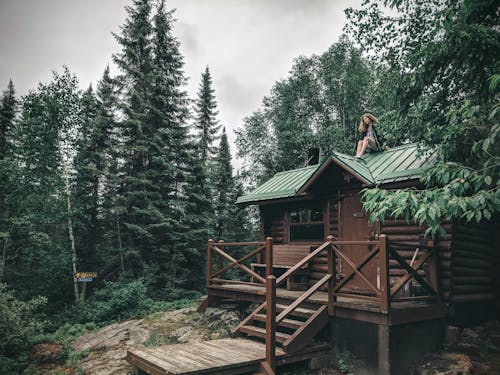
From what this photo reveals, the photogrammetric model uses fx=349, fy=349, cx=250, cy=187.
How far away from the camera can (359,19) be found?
1198cm

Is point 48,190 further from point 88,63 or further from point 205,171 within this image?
point 88,63

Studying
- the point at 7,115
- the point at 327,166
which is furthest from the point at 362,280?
the point at 7,115

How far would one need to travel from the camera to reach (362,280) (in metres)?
7.82

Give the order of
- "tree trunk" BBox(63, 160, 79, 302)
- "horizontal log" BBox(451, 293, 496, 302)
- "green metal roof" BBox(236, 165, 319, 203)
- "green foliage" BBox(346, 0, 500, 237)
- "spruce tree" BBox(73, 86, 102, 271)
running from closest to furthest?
"green foliage" BBox(346, 0, 500, 237), "horizontal log" BBox(451, 293, 496, 302), "green metal roof" BBox(236, 165, 319, 203), "tree trunk" BBox(63, 160, 79, 302), "spruce tree" BBox(73, 86, 102, 271)

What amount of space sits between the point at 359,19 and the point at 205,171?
12021mm

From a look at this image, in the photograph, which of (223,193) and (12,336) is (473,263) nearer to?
(12,336)

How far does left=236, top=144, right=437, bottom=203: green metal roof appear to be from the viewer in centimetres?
855

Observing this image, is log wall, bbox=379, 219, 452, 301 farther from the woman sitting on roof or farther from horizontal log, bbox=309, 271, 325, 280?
the woman sitting on roof

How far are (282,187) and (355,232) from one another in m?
3.68

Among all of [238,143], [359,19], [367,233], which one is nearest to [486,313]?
[367,233]

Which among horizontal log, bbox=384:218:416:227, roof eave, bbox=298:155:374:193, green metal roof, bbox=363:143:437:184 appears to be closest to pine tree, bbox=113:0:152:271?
roof eave, bbox=298:155:374:193

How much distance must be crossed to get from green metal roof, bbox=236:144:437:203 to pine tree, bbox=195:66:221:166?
1621 cm

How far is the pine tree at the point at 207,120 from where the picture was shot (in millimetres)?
28141

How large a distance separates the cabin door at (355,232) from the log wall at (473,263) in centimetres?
188
